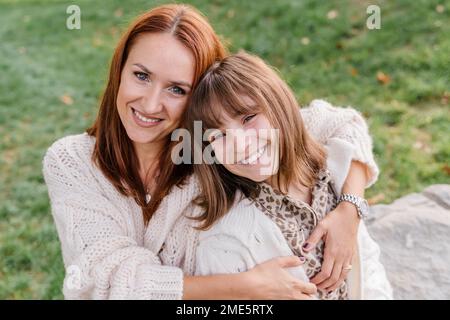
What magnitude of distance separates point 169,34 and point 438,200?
1853 mm

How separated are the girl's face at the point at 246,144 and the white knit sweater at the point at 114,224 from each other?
0.94 ft

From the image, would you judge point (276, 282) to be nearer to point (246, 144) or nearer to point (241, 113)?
point (246, 144)

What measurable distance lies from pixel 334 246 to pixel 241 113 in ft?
2.06

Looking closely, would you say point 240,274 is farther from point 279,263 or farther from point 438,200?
point 438,200

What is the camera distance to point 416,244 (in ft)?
9.18

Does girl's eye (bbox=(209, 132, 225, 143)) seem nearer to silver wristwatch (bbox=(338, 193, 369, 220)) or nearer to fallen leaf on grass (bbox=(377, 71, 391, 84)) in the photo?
silver wristwatch (bbox=(338, 193, 369, 220))

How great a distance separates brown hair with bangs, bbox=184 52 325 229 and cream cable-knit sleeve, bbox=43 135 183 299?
0.26 m

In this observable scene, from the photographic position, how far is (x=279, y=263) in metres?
2.00

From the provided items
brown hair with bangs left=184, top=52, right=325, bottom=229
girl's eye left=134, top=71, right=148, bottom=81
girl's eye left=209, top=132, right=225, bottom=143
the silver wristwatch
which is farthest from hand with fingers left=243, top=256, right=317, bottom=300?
girl's eye left=134, top=71, right=148, bottom=81

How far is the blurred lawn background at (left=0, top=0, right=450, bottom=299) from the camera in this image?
3701 millimetres

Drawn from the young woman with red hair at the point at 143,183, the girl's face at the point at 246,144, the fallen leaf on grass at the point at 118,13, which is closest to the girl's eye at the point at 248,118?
the girl's face at the point at 246,144

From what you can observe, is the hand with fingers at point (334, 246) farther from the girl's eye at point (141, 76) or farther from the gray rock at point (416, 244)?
the girl's eye at point (141, 76)

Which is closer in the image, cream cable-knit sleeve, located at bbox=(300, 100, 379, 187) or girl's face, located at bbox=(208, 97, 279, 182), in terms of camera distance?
girl's face, located at bbox=(208, 97, 279, 182)

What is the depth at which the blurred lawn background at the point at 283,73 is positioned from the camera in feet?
12.1
